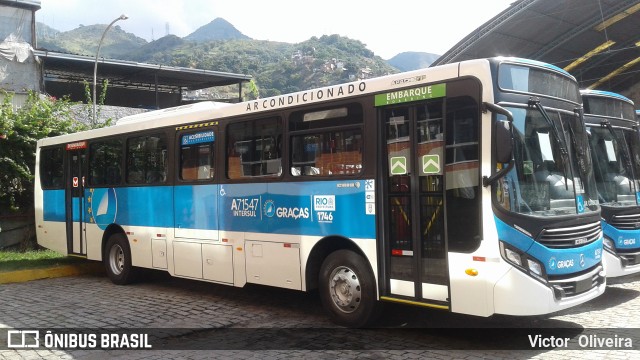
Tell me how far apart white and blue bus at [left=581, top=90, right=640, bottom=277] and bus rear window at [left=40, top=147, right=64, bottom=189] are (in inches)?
423

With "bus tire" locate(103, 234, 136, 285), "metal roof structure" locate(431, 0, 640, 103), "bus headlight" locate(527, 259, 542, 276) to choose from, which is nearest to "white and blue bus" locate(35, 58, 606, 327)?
"bus headlight" locate(527, 259, 542, 276)

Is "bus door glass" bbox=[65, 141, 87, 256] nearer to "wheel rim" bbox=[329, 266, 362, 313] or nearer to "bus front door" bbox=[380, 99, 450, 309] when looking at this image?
"wheel rim" bbox=[329, 266, 362, 313]

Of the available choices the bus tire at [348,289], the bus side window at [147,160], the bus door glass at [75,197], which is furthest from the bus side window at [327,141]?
the bus door glass at [75,197]

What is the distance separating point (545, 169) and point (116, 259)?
8448mm

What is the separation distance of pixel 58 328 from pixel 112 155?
4.71 m

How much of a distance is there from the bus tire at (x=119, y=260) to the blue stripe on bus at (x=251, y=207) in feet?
1.26

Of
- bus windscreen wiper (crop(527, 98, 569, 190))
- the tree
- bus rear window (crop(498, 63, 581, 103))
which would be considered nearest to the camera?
bus rear window (crop(498, 63, 581, 103))

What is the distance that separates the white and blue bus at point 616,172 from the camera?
8.62 metres

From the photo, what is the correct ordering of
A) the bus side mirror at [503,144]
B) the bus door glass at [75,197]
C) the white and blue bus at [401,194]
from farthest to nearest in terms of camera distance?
the bus door glass at [75,197], the white and blue bus at [401,194], the bus side mirror at [503,144]

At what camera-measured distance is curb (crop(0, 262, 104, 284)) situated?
10992 mm

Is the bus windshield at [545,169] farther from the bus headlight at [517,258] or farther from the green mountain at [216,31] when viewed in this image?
the green mountain at [216,31]

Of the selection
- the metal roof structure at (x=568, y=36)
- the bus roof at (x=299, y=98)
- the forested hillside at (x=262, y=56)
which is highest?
the forested hillside at (x=262, y=56)

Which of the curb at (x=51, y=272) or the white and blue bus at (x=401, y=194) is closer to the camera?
the white and blue bus at (x=401, y=194)

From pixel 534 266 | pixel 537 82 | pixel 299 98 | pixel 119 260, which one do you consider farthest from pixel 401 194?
pixel 119 260
